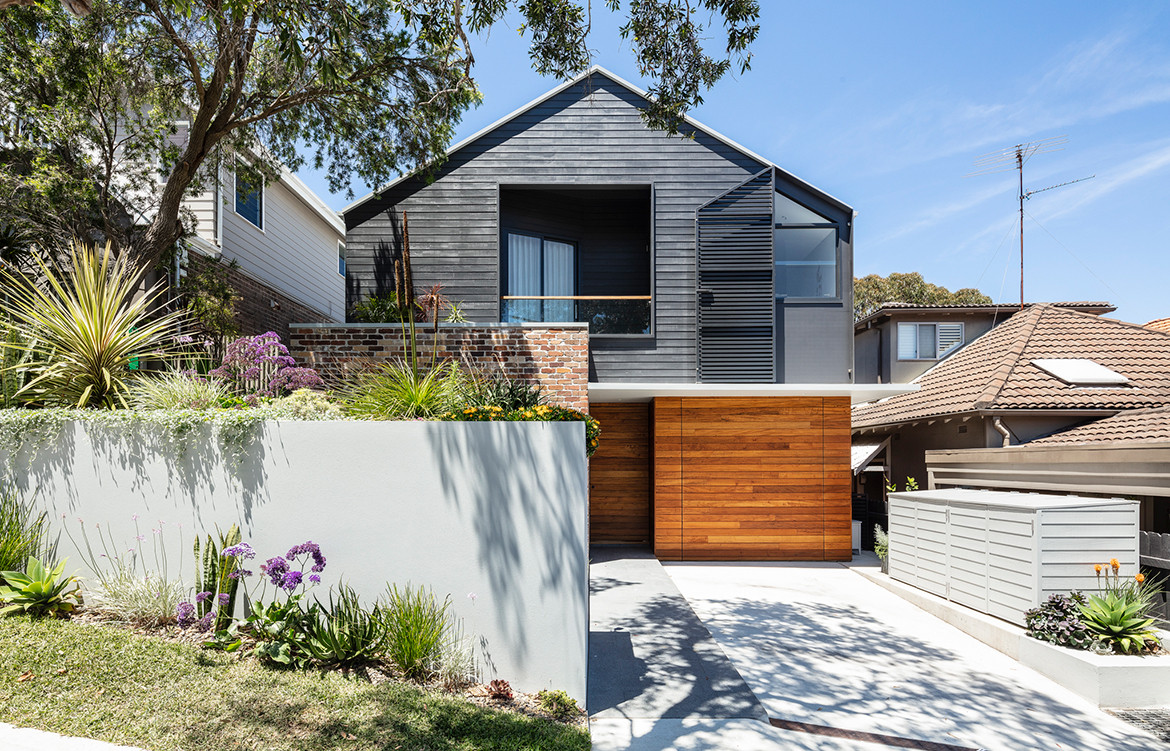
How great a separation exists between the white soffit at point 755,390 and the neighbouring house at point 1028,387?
5.16ft

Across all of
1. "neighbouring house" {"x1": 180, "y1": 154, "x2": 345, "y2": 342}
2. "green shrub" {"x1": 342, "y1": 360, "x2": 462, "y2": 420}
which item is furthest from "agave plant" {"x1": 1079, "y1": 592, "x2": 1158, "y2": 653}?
"neighbouring house" {"x1": 180, "y1": 154, "x2": 345, "y2": 342}

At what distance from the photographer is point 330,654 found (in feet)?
13.9

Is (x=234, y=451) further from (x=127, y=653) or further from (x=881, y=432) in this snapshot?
(x=881, y=432)

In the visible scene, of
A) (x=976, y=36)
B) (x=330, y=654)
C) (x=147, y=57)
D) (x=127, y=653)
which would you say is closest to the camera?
(x=127, y=653)

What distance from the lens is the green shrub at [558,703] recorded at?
13.9 feet

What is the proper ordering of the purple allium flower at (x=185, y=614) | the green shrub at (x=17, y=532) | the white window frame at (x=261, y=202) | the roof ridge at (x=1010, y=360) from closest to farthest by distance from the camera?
the purple allium flower at (x=185, y=614) < the green shrub at (x=17, y=532) < the roof ridge at (x=1010, y=360) < the white window frame at (x=261, y=202)

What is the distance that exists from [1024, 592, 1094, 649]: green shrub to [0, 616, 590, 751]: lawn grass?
192 inches

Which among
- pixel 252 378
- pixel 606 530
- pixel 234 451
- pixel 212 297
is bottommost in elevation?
pixel 606 530

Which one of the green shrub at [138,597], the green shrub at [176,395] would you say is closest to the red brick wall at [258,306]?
the green shrub at [176,395]

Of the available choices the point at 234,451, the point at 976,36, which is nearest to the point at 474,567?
the point at 234,451

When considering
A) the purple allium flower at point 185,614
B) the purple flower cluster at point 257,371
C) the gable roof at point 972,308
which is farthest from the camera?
the gable roof at point 972,308

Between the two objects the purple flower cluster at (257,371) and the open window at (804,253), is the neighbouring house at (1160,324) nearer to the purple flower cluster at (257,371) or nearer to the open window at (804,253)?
the open window at (804,253)

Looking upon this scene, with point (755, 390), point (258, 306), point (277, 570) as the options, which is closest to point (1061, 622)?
point (755, 390)

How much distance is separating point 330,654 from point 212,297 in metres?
7.20
